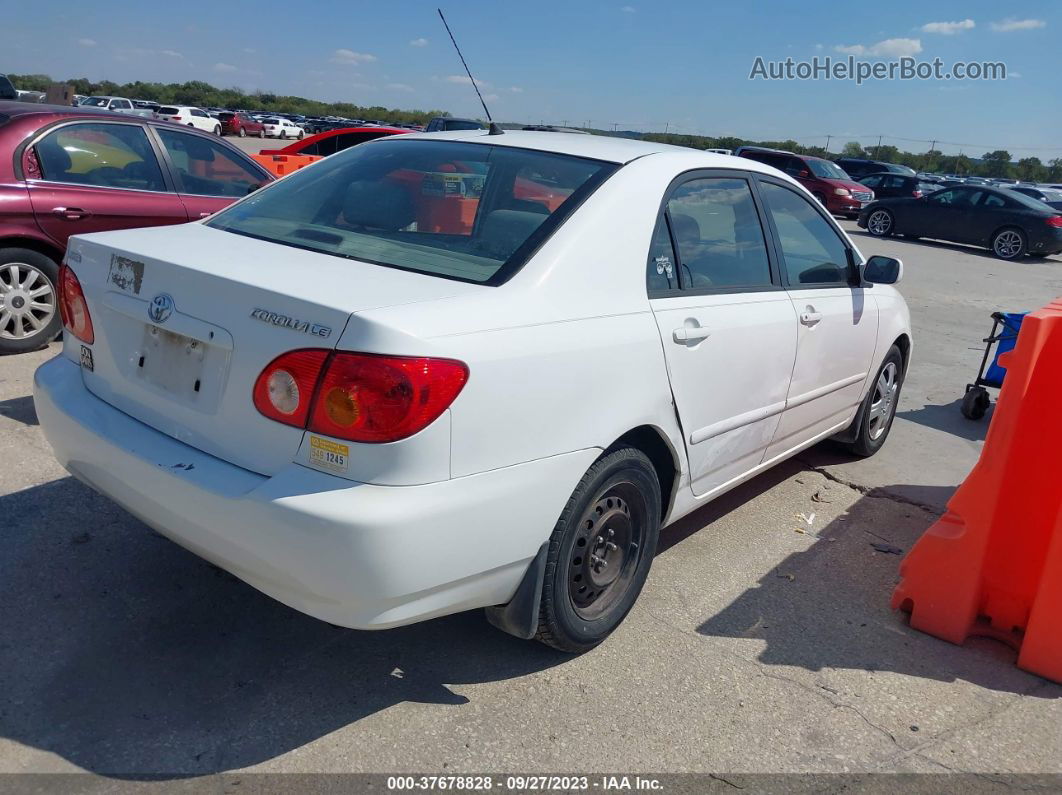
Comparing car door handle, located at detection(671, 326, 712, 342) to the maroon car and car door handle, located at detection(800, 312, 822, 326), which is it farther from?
the maroon car

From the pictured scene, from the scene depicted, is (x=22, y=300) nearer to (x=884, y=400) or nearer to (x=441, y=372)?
(x=441, y=372)

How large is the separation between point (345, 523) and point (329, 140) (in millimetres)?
11191

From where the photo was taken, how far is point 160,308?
267 cm

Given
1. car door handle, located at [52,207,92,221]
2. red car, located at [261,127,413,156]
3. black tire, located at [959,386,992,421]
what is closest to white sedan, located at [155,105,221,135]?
red car, located at [261,127,413,156]

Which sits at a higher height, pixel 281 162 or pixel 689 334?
pixel 281 162

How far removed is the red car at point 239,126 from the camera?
5156 centimetres

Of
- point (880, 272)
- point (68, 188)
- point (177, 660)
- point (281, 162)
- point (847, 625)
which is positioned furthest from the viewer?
point (281, 162)

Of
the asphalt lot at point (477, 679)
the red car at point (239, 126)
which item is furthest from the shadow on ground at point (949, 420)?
the red car at point (239, 126)

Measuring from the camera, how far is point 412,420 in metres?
2.30

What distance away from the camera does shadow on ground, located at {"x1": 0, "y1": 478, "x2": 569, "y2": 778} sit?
257 cm

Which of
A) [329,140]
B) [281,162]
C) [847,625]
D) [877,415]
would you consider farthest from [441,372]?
[329,140]

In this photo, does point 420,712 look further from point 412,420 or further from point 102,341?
point 102,341

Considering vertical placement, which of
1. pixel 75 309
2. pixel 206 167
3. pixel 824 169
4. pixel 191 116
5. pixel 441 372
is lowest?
pixel 75 309

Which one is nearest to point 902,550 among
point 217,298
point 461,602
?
point 461,602
